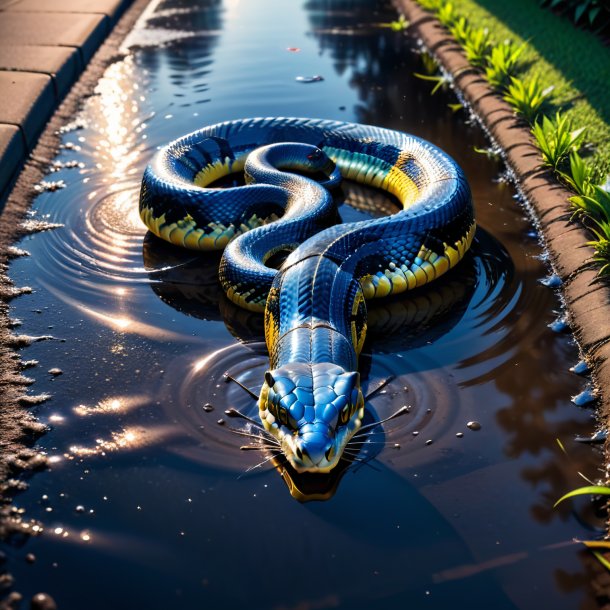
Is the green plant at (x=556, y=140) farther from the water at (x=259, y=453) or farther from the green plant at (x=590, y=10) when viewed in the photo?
the green plant at (x=590, y=10)

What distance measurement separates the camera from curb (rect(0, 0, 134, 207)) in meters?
7.05

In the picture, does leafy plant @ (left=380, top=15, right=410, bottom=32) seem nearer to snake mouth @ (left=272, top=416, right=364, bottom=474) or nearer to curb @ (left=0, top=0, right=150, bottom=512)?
curb @ (left=0, top=0, right=150, bottom=512)

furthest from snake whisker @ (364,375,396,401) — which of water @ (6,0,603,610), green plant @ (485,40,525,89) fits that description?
green plant @ (485,40,525,89)

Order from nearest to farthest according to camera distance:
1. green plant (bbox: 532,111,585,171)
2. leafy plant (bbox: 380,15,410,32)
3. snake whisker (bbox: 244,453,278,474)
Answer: snake whisker (bbox: 244,453,278,474) → green plant (bbox: 532,111,585,171) → leafy plant (bbox: 380,15,410,32)

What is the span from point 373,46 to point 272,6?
2.66 meters

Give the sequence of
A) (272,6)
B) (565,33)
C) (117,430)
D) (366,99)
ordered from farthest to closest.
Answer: (272,6) → (565,33) → (366,99) → (117,430)

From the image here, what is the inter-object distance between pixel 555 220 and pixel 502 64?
3268mm

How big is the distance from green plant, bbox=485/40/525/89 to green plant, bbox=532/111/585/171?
66.5 inches

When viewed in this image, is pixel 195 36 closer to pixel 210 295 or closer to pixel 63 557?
pixel 210 295

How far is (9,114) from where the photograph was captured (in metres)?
7.26

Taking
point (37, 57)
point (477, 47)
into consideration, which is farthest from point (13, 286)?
point (477, 47)

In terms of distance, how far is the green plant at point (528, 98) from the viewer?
24.7ft

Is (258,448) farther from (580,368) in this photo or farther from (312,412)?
(580,368)

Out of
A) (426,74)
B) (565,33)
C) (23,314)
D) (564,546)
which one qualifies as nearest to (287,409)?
(564,546)
